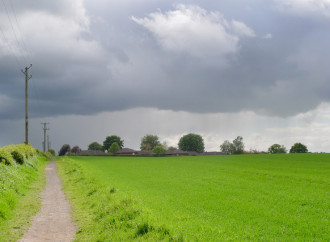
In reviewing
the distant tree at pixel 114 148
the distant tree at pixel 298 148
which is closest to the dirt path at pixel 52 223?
the distant tree at pixel 298 148

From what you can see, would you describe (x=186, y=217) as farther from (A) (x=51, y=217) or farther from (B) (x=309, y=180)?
(B) (x=309, y=180)

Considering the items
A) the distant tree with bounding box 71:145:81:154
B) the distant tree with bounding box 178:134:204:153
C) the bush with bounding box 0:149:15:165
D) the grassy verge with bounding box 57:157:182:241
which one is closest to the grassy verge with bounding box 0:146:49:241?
the grassy verge with bounding box 57:157:182:241

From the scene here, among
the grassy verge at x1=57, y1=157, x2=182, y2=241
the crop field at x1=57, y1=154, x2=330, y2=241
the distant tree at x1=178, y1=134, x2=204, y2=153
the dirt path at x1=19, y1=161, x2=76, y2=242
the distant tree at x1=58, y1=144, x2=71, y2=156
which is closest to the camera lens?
the grassy verge at x1=57, y1=157, x2=182, y2=241

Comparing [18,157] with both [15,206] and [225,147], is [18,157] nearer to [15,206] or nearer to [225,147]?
[15,206]

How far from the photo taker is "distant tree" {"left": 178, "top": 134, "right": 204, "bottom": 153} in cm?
17702

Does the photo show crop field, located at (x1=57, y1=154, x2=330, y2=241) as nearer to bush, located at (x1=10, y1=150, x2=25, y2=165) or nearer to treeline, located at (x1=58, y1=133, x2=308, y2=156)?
bush, located at (x1=10, y1=150, x2=25, y2=165)

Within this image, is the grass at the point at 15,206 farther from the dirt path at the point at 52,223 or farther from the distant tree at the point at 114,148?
the distant tree at the point at 114,148

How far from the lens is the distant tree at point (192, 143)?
581 feet

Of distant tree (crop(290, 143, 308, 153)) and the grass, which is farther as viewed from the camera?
distant tree (crop(290, 143, 308, 153))

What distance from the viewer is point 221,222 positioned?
12.5 meters

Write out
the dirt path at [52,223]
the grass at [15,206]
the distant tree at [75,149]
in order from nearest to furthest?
the dirt path at [52,223] < the grass at [15,206] < the distant tree at [75,149]

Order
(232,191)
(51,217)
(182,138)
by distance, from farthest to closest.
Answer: (182,138)
(232,191)
(51,217)

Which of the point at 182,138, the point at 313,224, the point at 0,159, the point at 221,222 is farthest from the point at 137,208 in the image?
the point at 182,138

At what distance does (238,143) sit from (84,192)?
170054 mm
